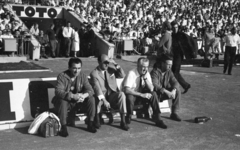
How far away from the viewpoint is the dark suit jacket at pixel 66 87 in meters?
6.34

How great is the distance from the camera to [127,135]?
20.9ft

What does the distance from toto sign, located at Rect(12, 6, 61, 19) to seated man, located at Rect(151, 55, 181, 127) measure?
17.7 meters

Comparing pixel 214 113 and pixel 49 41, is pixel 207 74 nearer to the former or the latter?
pixel 214 113

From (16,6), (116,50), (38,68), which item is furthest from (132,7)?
(38,68)

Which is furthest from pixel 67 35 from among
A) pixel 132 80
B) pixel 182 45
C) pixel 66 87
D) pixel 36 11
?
pixel 66 87

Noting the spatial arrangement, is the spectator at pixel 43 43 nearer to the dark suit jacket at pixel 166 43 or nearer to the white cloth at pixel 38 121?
the dark suit jacket at pixel 166 43

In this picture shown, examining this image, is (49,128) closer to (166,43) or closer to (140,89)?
(140,89)

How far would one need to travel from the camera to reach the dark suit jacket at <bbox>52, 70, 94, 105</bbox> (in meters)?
6.34

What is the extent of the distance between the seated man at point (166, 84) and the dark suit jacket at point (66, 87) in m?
1.57

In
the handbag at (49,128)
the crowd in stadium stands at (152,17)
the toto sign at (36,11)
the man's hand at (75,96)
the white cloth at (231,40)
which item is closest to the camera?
the handbag at (49,128)

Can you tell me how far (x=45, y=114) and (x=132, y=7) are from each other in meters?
21.1

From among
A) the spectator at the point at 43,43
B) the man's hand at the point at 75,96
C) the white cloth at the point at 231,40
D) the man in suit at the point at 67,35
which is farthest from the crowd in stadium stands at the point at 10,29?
the man's hand at the point at 75,96

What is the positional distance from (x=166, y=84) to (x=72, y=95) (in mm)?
2317

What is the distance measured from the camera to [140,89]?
7406mm
